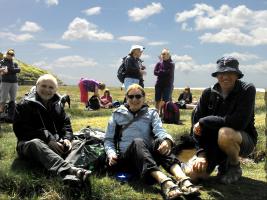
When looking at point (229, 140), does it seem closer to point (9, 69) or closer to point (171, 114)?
point (171, 114)

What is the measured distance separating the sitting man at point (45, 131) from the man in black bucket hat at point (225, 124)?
206 centimetres

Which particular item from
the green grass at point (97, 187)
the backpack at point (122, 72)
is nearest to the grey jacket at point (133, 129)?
the green grass at point (97, 187)

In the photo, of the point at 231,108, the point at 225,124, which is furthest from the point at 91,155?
the point at 231,108

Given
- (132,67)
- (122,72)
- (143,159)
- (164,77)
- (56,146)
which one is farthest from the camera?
(164,77)

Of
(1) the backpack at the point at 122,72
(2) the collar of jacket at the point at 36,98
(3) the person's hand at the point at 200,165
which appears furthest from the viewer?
(1) the backpack at the point at 122,72

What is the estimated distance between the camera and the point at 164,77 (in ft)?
49.4

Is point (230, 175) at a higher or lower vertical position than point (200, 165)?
lower

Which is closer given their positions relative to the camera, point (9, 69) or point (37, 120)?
point (37, 120)

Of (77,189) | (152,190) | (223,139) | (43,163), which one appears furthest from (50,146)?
(223,139)

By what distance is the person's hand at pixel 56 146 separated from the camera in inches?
287

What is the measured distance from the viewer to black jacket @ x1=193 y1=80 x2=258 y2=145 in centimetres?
696

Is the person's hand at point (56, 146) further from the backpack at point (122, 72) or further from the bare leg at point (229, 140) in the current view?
the backpack at point (122, 72)

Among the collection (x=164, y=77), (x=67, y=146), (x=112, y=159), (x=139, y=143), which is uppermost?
(x=164, y=77)

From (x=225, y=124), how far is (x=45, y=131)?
288 cm
